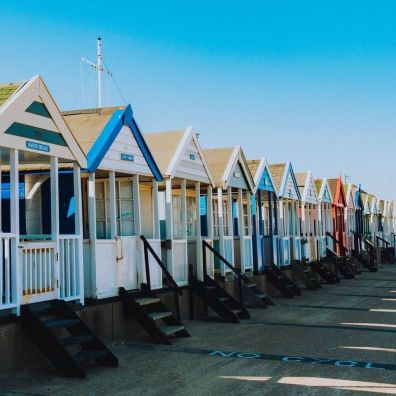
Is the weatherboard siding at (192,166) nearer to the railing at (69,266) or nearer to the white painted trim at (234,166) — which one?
the white painted trim at (234,166)

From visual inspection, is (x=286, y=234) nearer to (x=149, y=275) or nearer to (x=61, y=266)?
(x=149, y=275)

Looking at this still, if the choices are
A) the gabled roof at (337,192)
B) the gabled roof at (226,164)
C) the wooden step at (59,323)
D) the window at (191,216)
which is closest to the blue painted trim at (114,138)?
the wooden step at (59,323)

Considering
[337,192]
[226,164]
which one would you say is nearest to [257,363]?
[226,164]

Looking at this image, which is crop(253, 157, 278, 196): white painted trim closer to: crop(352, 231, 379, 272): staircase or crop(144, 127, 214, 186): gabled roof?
crop(144, 127, 214, 186): gabled roof

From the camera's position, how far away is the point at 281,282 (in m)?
17.5

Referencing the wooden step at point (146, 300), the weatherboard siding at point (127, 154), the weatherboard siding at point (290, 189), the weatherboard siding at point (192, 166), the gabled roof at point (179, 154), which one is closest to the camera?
the wooden step at point (146, 300)

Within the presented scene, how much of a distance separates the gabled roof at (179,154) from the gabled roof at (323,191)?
38.7ft

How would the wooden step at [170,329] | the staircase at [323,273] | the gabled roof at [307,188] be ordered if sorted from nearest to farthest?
the wooden step at [170,329]
the staircase at [323,273]
the gabled roof at [307,188]

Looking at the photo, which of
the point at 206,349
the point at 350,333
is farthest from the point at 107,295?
the point at 350,333

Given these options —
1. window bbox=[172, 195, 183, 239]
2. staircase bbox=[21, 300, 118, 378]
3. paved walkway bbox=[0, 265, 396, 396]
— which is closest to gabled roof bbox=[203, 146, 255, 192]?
window bbox=[172, 195, 183, 239]

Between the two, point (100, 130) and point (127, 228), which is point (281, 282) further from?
point (100, 130)

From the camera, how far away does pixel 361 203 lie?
33.2 meters

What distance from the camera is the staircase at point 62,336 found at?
7.61 meters

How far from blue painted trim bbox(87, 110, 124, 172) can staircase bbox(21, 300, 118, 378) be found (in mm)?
2520
